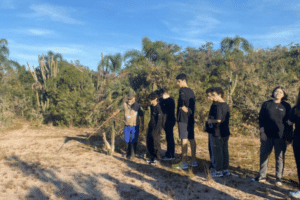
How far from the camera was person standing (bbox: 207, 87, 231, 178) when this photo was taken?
3979 millimetres

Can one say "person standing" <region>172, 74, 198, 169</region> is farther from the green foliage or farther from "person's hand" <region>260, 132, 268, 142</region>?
the green foliage

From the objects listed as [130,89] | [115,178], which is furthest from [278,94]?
[130,89]

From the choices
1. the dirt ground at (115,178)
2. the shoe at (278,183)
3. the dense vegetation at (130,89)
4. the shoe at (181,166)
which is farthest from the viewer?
the dense vegetation at (130,89)

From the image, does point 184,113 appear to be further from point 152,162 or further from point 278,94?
point 278,94

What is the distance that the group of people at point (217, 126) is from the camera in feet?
11.8

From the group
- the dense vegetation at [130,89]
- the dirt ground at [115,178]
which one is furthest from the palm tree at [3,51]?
the dirt ground at [115,178]

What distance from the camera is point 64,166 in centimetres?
491

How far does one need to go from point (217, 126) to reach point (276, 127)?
882 millimetres

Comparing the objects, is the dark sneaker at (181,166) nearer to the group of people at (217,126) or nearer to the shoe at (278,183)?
the group of people at (217,126)

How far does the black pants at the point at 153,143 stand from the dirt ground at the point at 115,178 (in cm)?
27

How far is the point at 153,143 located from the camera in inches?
197

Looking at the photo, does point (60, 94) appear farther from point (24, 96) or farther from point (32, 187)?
point (32, 187)

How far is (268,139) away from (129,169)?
2576mm

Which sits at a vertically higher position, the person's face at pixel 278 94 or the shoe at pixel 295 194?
the person's face at pixel 278 94
